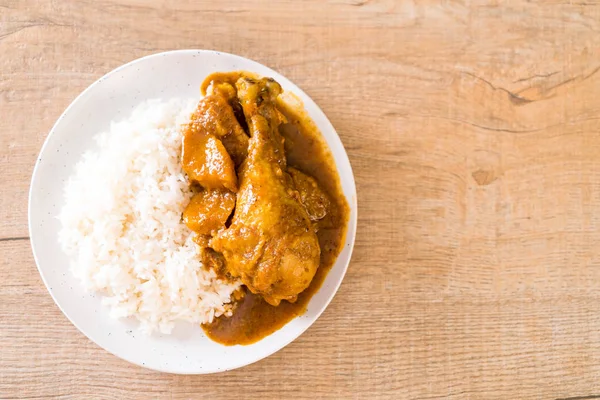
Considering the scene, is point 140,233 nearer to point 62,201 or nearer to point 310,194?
point 62,201

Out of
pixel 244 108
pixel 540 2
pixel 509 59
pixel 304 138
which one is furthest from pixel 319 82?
pixel 540 2

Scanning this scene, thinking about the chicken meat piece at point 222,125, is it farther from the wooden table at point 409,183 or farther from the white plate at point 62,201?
the wooden table at point 409,183

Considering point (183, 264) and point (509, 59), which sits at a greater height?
point (509, 59)

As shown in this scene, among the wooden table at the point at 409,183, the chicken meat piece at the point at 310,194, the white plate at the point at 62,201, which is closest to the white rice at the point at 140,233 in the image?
the white plate at the point at 62,201

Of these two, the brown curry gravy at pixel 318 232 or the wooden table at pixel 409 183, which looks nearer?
the brown curry gravy at pixel 318 232

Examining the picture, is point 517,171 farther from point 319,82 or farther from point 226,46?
point 226,46

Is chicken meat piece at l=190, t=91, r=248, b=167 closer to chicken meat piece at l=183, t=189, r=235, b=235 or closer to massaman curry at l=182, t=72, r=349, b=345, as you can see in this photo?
massaman curry at l=182, t=72, r=349, b=345

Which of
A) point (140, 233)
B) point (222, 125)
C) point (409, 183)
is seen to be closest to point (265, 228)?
point (222, 125)
